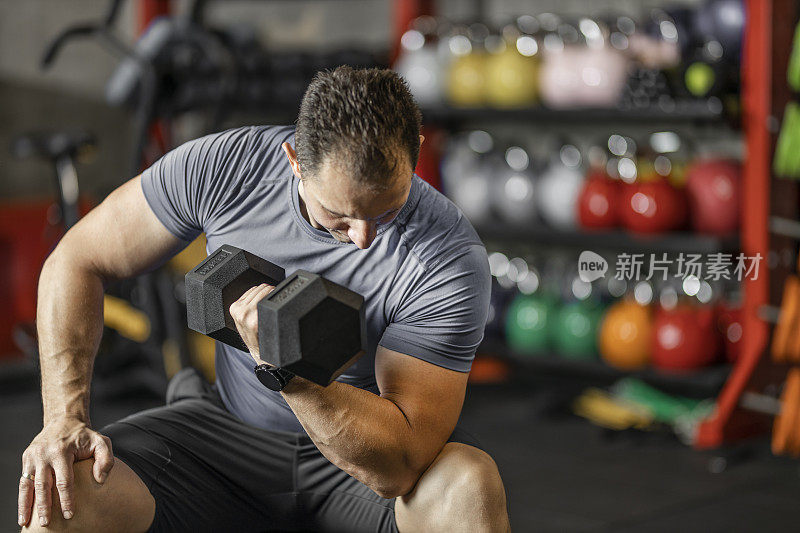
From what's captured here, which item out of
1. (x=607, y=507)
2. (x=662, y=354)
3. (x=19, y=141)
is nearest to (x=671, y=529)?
(x=607, y=507)

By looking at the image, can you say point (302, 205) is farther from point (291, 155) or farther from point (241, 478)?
point (241, 478)

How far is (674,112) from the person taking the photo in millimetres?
3215

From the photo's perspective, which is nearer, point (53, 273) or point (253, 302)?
point (253, 302)

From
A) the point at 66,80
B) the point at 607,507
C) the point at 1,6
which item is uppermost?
the point at 1,6

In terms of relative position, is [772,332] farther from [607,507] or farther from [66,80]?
[66,80]

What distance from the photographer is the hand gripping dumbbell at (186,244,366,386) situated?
4.05 ft

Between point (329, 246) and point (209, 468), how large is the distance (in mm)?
403

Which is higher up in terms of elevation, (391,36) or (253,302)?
(253,302)

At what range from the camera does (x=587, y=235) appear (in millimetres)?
3500

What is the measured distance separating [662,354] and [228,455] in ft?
6.55

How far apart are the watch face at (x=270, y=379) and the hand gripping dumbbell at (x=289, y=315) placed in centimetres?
4

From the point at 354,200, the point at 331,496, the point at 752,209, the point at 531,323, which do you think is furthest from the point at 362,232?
the point at 531,323

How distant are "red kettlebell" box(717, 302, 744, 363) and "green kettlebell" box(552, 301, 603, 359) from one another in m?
0.41

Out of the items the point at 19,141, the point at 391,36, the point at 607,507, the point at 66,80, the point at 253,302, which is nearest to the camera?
the point at 253,302
